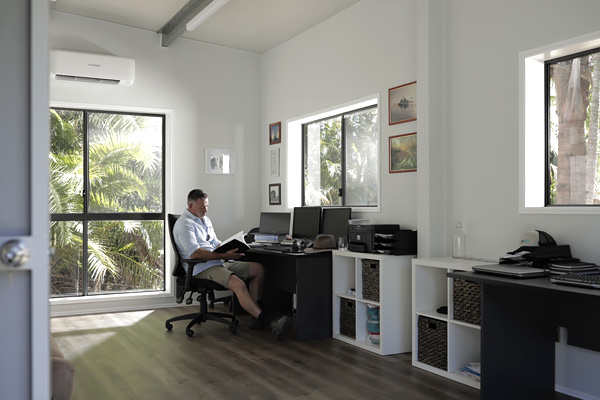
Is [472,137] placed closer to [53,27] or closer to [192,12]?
[192,12]

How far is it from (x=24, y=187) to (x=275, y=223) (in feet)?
15.1

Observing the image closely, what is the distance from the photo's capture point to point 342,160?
554 centimetres

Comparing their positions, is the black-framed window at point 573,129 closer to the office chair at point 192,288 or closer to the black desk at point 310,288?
the black desk at point 310,288

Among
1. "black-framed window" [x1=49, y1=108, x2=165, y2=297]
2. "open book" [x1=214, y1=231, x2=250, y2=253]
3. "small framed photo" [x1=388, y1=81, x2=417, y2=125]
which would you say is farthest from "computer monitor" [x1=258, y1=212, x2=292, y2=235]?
"small framed photo" [x1=388, y1=81, x2=417, y2=125]

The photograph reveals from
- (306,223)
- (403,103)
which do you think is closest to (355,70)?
(403,103)

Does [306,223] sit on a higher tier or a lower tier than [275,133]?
lower

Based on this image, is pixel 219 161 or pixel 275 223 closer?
pixel 275 223

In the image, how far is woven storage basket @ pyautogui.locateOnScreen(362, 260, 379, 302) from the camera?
4164 mm

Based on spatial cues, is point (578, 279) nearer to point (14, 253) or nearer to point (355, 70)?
point (14, 253)

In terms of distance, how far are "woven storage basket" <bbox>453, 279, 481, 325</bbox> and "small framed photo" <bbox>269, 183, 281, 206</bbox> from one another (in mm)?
3184

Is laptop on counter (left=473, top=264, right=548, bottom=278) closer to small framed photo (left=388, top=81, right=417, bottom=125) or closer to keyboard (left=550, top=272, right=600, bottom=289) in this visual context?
keyboard (left=550, top=272, right=600, bottom=289)

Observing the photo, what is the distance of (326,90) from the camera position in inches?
218

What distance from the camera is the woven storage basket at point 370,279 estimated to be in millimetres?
4164

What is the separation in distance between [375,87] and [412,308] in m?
2.03
